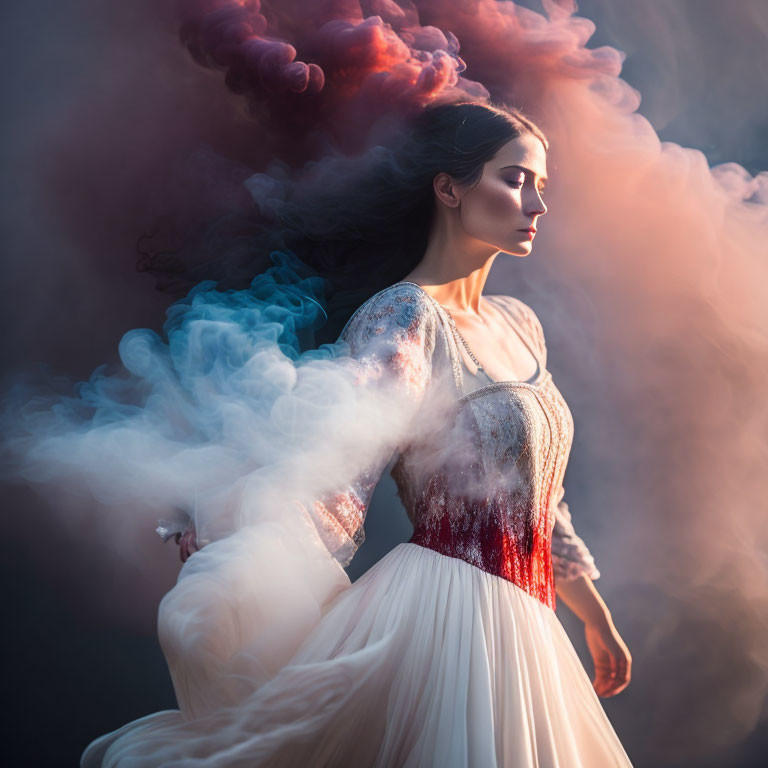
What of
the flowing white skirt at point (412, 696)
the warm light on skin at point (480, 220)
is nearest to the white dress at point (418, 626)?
the flowing white skirt at point (412, 696)

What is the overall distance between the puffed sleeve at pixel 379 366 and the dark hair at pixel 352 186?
176 mm

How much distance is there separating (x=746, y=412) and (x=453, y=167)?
30.9 inches

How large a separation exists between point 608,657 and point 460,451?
1.71 ft

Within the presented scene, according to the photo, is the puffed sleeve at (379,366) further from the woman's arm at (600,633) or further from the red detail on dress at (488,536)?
the woman's arm at (600,633)

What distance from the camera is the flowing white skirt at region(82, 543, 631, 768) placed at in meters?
0.77

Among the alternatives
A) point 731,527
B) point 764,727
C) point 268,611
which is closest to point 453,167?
point 268,611

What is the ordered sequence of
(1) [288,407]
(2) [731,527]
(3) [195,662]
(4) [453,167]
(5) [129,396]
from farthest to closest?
(2) [731,527], (4) [453,167], (5) [129,396], (1) [288,407], (3) [195,662]

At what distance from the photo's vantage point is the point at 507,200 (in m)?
1.16

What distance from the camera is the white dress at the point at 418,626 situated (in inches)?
31.1

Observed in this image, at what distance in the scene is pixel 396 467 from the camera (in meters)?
1.13

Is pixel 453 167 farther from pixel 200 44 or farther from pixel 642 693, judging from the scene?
pixel 642 693

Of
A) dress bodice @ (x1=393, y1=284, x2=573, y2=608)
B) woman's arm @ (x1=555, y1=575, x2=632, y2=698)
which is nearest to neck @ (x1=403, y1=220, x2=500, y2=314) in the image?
dress bodice @ (x1=393, y1=284, x2=573, y2=608)

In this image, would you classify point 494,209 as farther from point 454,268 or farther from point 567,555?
point 567,555

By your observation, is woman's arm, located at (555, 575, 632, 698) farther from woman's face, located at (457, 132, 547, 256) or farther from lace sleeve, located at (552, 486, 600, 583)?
woman's face, located at (457, 132, 547, 256)
